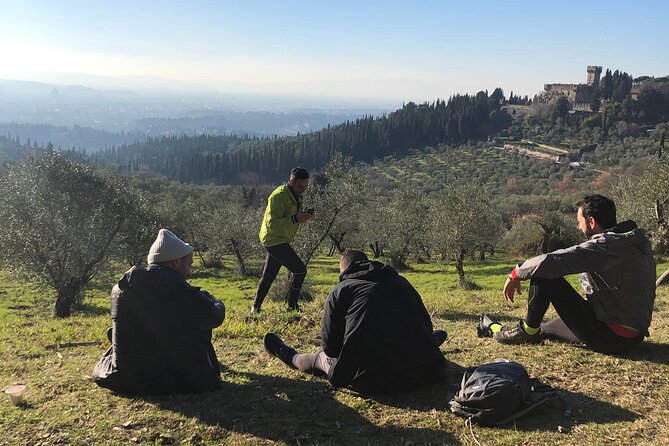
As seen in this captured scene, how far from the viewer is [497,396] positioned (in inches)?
166

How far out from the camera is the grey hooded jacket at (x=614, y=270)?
500 cm

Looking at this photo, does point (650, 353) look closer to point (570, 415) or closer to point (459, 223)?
point (570, 415)

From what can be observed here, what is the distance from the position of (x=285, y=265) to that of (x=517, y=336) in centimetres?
462

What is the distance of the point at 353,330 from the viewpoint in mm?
4805

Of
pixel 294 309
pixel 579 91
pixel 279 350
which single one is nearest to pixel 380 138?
pixel 579 91

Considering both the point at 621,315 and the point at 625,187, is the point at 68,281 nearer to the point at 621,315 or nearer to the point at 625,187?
the point at 621,315

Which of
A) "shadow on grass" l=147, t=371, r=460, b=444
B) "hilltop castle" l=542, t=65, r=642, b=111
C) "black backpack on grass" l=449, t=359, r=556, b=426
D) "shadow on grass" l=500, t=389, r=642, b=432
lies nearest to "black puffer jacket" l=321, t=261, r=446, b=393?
"shadow on grass" l=147, t=371, r=460, b=444

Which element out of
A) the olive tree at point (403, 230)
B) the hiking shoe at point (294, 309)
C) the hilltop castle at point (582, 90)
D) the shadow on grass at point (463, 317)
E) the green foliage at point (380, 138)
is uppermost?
the hilltop castle at point (582, 90)

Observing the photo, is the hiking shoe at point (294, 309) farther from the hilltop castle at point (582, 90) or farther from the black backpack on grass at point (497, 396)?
the hilltop castle at point (582, 90)

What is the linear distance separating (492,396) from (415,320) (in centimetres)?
106

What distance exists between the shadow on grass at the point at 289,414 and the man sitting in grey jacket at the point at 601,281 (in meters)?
2.27

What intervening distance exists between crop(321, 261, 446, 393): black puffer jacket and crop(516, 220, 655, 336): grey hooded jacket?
1527mm

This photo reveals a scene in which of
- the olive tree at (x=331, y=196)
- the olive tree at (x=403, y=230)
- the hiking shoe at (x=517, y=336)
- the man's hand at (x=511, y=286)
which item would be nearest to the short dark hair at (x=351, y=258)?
the man's hand at (x=511, y=286)

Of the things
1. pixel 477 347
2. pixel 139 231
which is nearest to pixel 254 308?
pixel 477 347
